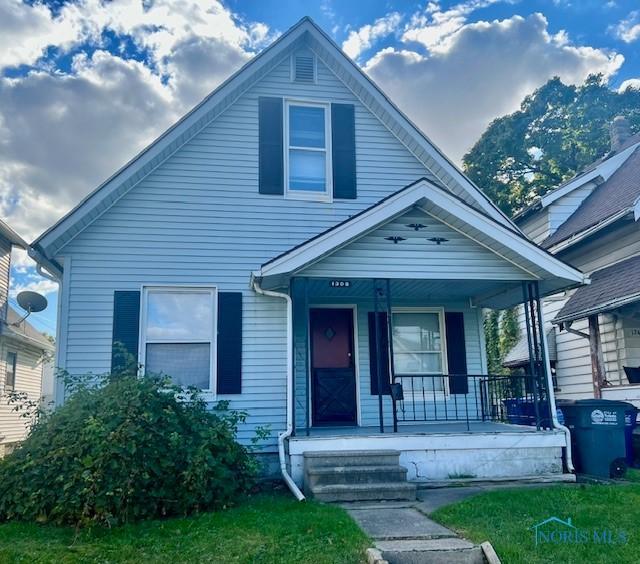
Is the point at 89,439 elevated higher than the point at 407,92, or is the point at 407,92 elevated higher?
the point at 407,92

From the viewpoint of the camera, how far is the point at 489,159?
2561 cm

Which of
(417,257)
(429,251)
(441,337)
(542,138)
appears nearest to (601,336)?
(441,337)

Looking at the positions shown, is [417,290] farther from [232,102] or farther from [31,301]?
[31,301]

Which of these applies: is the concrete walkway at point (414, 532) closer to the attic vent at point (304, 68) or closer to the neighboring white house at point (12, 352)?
the attic vent at point (304, 68)

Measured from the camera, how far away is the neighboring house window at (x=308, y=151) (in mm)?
9781

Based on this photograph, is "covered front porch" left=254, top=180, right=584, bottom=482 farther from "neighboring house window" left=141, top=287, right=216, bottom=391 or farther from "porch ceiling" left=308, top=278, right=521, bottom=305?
"neighboring house window" left=141, top=287, right=216, bottom=391

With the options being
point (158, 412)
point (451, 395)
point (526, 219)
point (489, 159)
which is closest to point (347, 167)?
point (451, 395)

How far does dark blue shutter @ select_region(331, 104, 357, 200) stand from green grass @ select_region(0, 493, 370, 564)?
5573 mm

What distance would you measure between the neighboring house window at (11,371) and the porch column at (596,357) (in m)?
15.9

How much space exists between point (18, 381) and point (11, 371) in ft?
2.69

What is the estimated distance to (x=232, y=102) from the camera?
9719 mm

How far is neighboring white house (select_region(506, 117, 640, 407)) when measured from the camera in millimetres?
10680

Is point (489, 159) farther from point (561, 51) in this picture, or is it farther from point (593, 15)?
point (593, 15)

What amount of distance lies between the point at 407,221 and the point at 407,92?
798 cm
